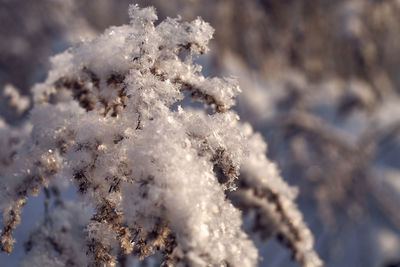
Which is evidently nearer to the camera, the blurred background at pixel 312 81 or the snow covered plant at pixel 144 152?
the snow covered plant at pixel 144 152

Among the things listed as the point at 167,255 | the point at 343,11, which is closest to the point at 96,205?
the point at 167,255

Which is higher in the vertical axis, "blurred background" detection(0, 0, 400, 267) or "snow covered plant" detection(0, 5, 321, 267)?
"blurred background" detection(0, 0, 400, 267)

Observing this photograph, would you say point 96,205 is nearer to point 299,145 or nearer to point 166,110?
point 166,110

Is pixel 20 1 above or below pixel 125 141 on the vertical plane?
above

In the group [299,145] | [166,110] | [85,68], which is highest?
[299,145]

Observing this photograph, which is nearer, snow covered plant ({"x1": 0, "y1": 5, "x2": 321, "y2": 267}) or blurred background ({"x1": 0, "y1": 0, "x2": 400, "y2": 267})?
snow covered plant ({"x1": 0, "y1": 5, "x2": 321, "y2": 267})
